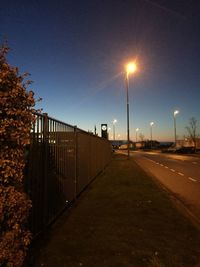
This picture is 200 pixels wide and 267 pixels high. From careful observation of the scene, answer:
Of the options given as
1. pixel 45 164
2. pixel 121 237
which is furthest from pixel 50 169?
pixel 121 237

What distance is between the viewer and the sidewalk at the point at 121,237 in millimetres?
4047

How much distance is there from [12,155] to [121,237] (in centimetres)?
313

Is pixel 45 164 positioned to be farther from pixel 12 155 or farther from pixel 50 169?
pixel 12 155

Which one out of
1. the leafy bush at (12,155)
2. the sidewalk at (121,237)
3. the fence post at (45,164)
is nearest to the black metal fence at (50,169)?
the fence post at (45,164)

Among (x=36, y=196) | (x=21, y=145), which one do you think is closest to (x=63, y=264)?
(x=36, y=196)

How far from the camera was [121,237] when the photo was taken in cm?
493

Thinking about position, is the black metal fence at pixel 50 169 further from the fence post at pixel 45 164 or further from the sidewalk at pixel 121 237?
the sidewalk at pixel 121 237

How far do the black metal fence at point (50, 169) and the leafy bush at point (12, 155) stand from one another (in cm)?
115

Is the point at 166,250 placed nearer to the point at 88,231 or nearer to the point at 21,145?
the point at 88,231

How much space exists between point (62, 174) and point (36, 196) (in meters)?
1.75

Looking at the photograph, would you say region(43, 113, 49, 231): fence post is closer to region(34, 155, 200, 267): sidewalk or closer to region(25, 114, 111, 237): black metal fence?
region(25, 114, 111, 237): black metal fence

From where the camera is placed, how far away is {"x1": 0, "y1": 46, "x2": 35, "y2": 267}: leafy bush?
109 inches

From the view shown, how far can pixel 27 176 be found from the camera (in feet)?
13.5

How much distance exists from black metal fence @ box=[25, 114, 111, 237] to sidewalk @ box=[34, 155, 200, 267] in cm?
41
